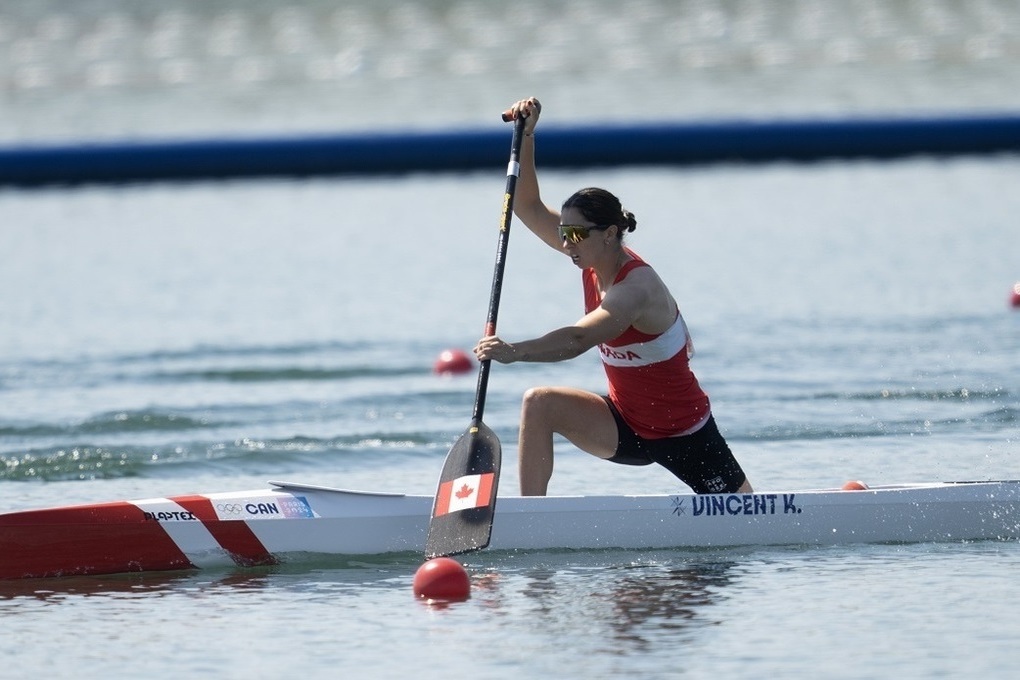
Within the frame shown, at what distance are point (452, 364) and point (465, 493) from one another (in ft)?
14.7

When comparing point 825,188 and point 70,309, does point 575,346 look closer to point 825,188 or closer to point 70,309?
point 70,309

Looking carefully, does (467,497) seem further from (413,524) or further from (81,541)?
(81,541)

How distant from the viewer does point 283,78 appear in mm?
25375

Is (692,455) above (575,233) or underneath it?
underneath

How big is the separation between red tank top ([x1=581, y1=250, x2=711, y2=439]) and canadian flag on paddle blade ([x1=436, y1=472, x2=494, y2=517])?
0.56 meters

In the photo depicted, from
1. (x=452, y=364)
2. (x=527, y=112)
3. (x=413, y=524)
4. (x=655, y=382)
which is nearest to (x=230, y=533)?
(x=413, y=524)

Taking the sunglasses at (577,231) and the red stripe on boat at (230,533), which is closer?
the sunglasses at (577,231)

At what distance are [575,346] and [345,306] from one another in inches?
295

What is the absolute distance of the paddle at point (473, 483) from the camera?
6426 millimetres

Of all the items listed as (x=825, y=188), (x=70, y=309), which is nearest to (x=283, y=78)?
(x=825, y=188)

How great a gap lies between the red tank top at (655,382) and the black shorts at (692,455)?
0.03 metres

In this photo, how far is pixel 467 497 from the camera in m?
6.56

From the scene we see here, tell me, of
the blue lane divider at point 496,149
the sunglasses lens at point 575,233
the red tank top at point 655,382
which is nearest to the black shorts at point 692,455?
the red tank top at point 655,382

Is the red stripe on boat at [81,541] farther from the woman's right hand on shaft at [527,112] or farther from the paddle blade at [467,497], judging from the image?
the woman's right hand on shaft at [527,112]
